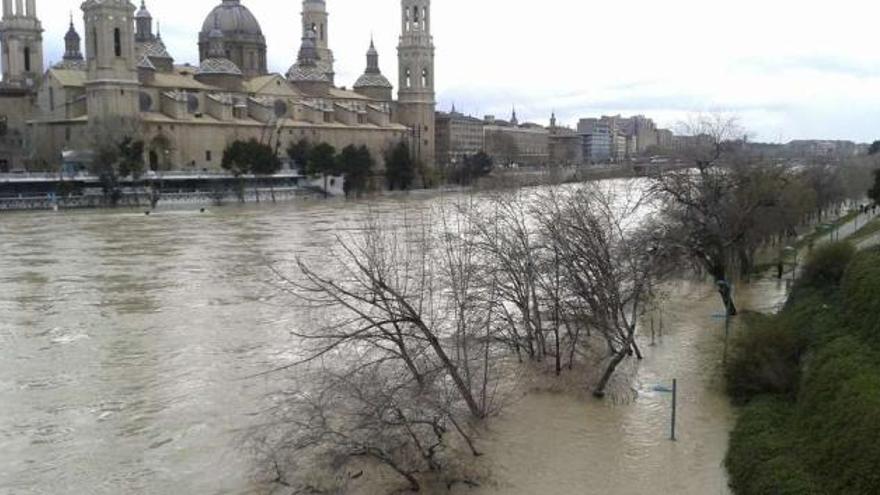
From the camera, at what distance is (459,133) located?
134 metres

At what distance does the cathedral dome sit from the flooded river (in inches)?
2139

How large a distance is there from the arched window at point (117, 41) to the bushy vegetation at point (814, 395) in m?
51.0

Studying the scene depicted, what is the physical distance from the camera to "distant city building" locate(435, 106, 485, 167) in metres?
113

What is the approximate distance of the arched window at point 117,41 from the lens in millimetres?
57194

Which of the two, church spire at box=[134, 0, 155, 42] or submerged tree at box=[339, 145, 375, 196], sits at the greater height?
church spire at box=[134, 0, 155, 42]

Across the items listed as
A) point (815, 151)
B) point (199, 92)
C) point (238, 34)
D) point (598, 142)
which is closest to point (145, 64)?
point (199, 92)

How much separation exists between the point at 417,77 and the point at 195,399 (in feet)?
226

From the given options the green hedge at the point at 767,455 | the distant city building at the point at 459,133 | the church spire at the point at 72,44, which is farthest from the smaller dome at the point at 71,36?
the green hedge at the point at 767,455

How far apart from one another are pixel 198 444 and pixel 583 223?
23.8ft

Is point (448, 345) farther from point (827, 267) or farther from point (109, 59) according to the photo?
point (109, 59)

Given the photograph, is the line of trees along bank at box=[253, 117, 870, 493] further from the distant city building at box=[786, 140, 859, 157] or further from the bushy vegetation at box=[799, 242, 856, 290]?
the distant city building at box=[786, 140, 859, 157]

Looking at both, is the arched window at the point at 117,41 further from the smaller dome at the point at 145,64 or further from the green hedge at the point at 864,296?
the green hedge at the point at 864,296

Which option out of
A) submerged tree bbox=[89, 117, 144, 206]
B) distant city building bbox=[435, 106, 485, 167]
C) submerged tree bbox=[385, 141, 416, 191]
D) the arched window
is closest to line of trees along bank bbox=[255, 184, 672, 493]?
submerged tree bbox=[89, 117, 144, 206]

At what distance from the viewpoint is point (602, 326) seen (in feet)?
47.1
